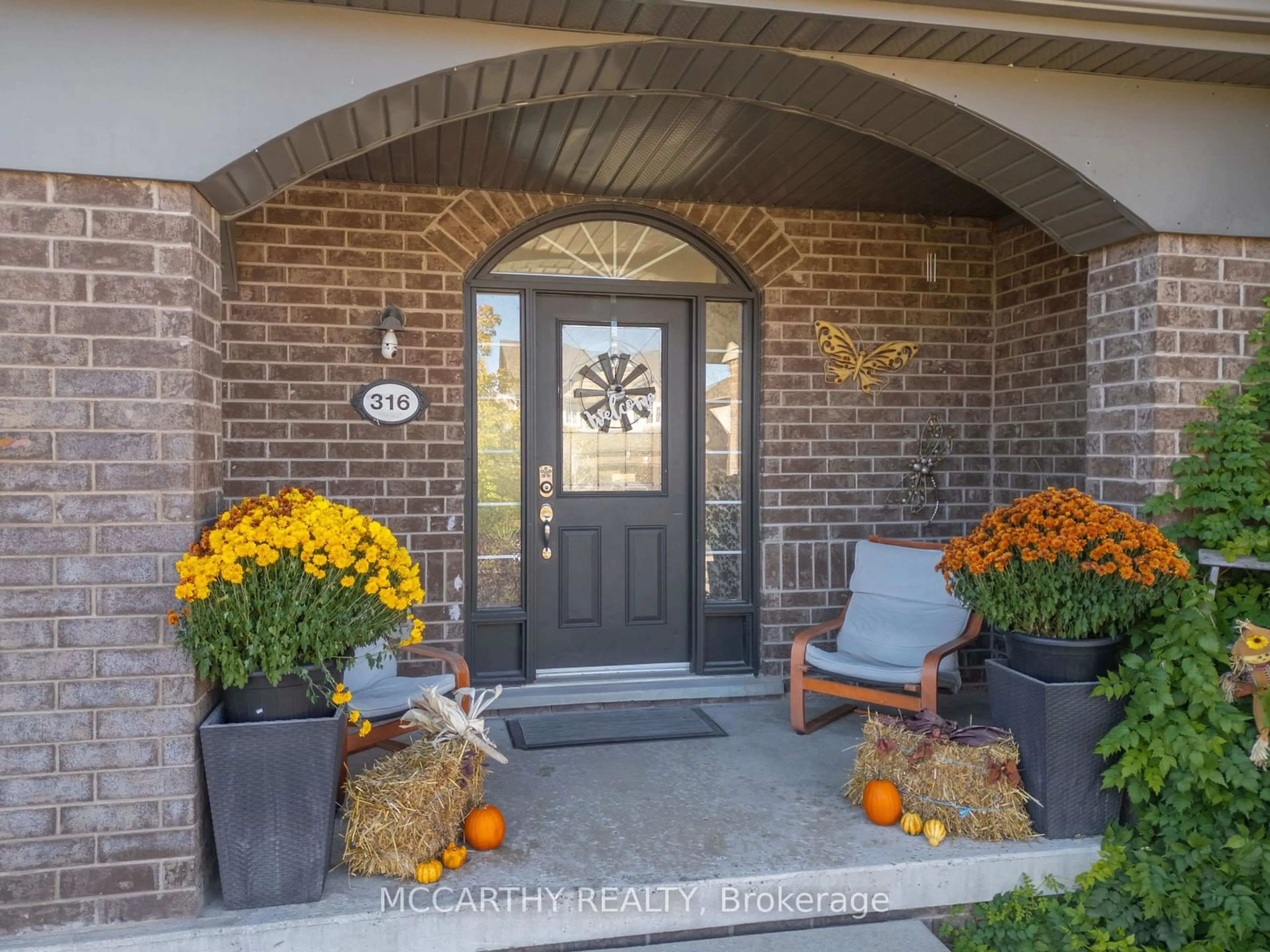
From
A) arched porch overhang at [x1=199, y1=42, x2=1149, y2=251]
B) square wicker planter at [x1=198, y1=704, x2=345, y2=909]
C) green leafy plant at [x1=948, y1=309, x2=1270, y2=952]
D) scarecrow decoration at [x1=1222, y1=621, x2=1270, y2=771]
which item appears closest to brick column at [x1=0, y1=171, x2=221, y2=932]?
square wicker planter at [x1=198, y1=704, x2=345, y2=909]

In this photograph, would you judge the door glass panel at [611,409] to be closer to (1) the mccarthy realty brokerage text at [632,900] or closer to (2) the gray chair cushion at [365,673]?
(2) the gray chair cushion at [365,673]

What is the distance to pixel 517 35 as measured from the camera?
2.65m

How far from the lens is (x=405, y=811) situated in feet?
8.70

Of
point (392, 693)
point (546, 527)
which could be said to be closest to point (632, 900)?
point (392, 693)

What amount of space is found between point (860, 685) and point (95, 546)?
3.03 metres

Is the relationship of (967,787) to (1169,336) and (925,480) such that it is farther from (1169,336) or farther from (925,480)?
(925,480)

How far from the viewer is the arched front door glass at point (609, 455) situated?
455 cm

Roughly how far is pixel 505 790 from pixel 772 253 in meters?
2.96

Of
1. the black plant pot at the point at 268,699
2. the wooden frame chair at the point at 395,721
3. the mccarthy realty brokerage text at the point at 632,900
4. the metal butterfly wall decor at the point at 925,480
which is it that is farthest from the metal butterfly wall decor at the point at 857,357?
the black plant pot at the point at 268,699

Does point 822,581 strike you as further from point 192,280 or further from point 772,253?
point 192,280

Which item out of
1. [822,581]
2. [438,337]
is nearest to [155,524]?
[438,337]

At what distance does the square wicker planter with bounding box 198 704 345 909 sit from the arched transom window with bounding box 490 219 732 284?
2690mm

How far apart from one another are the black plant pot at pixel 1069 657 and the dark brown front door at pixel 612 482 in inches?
81.3

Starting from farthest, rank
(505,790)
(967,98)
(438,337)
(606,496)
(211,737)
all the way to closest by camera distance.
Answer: (606,496) → (438,337) → (505,790) → (967,98) → (211,737)
